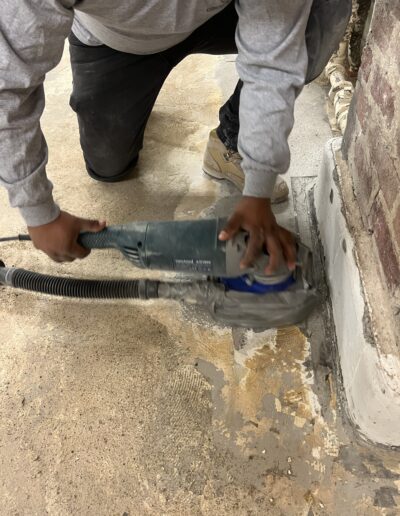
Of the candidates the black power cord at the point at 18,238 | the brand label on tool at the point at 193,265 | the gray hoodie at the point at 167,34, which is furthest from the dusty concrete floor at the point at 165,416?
the gray hoodie at the point at 167,34

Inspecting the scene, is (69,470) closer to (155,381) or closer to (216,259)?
(155,381)

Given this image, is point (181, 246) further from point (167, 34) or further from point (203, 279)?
point (167, 34)

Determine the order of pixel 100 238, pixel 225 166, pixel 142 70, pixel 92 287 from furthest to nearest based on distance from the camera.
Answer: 1. pixel 225 166
2. pixel 142 70
3. pixel 92 287
4. pixel 100 238

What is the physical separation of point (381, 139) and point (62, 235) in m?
0.68

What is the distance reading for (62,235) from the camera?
0.95 m

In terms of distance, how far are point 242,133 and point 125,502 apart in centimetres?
79

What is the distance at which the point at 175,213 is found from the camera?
4.64 feet

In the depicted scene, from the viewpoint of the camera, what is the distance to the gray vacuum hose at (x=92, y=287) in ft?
3.59

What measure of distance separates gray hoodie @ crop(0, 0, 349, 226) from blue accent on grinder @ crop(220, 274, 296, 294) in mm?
189

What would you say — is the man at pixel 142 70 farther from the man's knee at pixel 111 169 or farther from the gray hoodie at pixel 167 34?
the man's knee at pixel 111 169

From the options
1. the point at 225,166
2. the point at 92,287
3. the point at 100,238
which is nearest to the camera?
the point at 100,238

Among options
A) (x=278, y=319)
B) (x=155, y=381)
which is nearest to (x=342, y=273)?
(x=278, y=319)

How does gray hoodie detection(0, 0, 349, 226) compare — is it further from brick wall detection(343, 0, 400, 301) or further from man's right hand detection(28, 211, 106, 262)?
brick wall detection(343, 0, 400, 301)

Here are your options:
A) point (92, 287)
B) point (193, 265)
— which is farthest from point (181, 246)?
point (92, 287)
